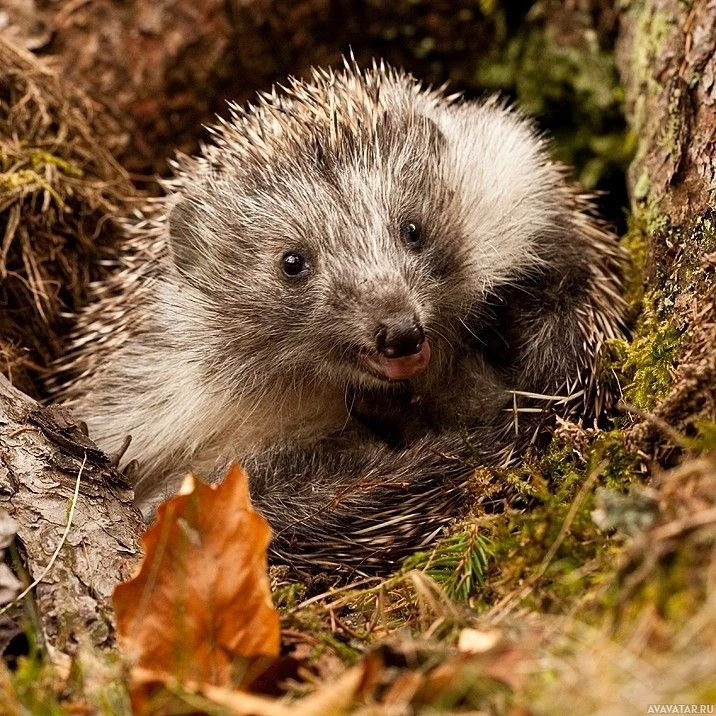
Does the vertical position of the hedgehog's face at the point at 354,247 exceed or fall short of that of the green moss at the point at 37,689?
it exceeds it

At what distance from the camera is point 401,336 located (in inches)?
126

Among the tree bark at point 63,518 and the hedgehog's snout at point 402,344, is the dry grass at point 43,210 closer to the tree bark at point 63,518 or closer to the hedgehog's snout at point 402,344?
the tree bark at point 63,518

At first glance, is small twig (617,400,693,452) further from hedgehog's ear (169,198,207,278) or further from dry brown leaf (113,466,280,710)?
hedgehog's ear (169,198,207,278)

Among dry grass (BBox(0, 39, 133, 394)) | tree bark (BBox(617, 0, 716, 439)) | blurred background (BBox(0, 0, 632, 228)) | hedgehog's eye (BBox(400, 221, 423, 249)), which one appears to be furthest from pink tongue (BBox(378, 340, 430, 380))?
blurred background (BBox(0, 0, 632, 228))

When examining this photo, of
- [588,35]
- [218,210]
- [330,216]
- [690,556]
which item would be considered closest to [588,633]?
[690,556]

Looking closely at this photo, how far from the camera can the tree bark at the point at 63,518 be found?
8.24 ft

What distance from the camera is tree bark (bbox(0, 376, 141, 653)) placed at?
2512 millimetres

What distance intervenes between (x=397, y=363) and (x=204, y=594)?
1.28 meters

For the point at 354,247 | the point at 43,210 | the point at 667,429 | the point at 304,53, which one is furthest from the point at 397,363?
the point at 304,53

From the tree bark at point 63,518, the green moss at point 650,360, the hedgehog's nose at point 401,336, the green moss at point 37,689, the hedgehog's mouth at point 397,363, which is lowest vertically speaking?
the tree bark at point 63,518

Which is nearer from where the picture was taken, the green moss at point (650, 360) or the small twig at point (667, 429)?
the small twig at point (667, 429)

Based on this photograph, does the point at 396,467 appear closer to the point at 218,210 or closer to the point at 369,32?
the point at 218,210

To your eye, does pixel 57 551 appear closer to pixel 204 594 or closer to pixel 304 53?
pixel 204 594

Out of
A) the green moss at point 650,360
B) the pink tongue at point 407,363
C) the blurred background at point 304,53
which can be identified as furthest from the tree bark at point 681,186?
the blurred background at point 304,53
